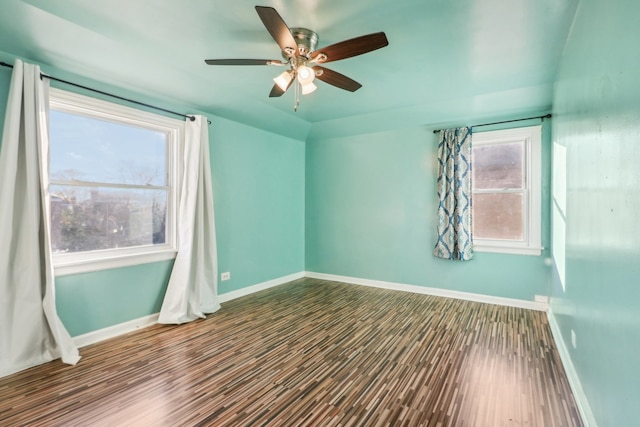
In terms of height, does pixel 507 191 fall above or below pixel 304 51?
below

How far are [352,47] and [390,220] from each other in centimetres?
299

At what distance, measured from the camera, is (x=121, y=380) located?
2131mm

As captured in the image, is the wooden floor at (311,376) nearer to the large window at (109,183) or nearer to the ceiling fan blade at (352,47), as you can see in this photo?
the large window at (109,183)

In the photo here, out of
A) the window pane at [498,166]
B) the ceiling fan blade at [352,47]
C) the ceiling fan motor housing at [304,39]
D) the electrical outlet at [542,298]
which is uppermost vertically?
the ceiling fan motor housing at [304,39]

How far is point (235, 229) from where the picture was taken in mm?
4074

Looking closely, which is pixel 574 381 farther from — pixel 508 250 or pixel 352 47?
pixel 352 47

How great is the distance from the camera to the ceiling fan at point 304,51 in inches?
69.7

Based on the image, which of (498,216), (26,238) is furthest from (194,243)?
(498,216)

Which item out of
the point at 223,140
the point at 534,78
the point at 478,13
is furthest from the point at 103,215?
the point at 534,78

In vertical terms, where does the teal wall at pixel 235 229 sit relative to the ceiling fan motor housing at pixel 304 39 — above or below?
below

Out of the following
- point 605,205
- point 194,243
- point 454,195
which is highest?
point 454,195

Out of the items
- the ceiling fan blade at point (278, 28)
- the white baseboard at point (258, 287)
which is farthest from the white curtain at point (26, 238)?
the ceiling fan blade at point (278, 28)

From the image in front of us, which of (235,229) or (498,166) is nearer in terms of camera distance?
(498,166)

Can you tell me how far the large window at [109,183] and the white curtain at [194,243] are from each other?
0.17 meters
